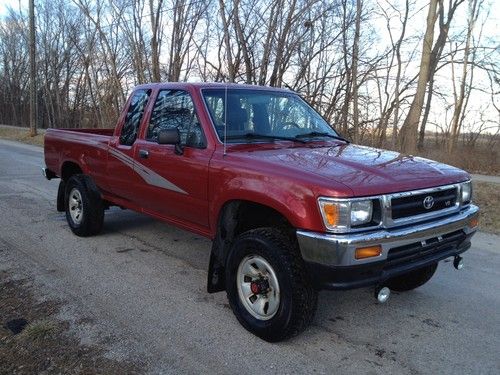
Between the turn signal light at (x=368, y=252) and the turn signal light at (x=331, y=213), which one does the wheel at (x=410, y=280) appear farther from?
the turn signal light at (x=331, y=213)

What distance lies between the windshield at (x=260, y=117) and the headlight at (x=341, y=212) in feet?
4.55

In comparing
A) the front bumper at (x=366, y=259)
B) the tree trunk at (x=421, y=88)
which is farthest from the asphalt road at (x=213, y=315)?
the tree trunk at (x=421, y=88)

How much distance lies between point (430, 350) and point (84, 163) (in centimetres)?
459

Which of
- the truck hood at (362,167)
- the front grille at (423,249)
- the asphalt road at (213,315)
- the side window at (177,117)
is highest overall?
the side window at (177,117)

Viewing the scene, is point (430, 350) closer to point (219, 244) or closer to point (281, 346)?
point (281, 346)

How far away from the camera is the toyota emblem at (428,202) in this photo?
3561mm

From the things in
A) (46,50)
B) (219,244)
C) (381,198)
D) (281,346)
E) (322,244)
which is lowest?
(281,346)

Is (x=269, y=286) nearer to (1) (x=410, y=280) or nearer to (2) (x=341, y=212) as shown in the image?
(2) (x=341, y=212)

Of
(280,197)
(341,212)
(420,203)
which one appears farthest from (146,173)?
(420,203)

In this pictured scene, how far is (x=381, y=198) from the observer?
3262 mm

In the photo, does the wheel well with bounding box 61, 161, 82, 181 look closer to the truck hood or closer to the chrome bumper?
the truck hood

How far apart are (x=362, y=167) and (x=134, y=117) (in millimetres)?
2895

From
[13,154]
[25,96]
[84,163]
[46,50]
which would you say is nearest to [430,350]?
[84,163]

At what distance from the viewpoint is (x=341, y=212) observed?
10.4ft
